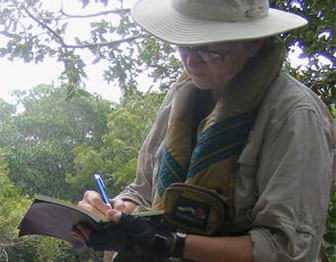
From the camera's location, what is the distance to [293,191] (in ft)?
2.90

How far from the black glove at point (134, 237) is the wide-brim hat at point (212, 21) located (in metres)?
0.28

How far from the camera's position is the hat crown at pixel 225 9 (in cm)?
97

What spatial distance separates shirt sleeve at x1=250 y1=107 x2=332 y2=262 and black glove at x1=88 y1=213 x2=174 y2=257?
137 mm

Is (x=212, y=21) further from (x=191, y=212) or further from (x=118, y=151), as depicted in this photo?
(x=118, y=151)

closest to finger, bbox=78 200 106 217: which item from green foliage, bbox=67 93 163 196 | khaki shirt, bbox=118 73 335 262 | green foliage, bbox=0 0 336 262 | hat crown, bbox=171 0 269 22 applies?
khaki shirt, bbox=118 73 335 262

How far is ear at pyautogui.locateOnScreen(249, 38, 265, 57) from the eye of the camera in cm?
99

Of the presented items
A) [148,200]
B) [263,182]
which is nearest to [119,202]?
[148,200]

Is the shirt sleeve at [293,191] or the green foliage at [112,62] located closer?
the shirt sleeve at [293,191]

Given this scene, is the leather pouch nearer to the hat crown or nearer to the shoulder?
the shoulder

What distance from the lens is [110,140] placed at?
5293 mm

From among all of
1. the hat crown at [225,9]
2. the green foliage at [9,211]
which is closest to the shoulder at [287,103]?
the hat crown at [225,9]

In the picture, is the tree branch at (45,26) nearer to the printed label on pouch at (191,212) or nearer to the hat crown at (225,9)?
the hat crown at (225,9)

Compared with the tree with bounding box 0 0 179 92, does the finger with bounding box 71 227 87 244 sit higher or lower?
lower

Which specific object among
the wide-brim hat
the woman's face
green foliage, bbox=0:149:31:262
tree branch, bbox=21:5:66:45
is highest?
tree branch, bbox=21:5:66:45
